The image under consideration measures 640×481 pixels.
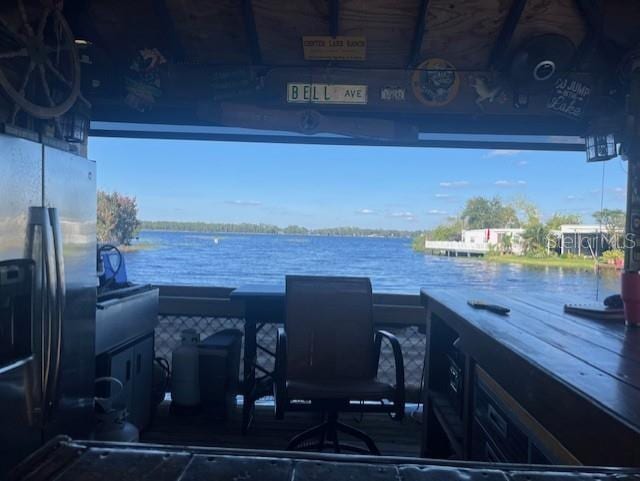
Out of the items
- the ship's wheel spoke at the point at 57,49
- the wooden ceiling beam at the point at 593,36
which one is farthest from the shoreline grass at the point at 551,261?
the ship's wheel spoke at the point at 57,49

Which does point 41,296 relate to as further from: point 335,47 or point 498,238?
point 498,238

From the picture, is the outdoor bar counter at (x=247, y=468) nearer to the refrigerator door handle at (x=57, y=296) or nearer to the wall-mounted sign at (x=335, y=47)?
the refrigerator door handle at (x=57, y=296)

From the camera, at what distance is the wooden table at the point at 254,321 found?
3.20 m

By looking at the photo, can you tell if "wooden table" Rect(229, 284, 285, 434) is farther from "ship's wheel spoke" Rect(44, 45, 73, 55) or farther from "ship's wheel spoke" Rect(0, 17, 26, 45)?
"ship's wheel spoke" Rect(0, 17, 26, 45)

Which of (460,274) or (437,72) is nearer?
(437,72)

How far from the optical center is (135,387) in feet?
9.36

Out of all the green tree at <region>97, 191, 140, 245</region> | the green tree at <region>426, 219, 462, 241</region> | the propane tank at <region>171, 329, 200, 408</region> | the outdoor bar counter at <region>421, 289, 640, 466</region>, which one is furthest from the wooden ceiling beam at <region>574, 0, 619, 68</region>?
the green tree at <region>97, 191, 140, 245</region>

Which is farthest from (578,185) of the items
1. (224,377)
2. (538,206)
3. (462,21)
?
(224,377)

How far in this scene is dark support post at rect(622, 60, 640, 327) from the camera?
173cm

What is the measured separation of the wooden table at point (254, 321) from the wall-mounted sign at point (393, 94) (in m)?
1.46

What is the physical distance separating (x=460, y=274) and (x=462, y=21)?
276 centimetres

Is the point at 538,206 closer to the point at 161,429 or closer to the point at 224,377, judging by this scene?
the point at 224,377

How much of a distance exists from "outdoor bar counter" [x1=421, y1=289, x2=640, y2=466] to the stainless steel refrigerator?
1631 millimetres

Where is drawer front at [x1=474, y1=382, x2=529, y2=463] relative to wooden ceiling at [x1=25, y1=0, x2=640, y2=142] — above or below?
below
